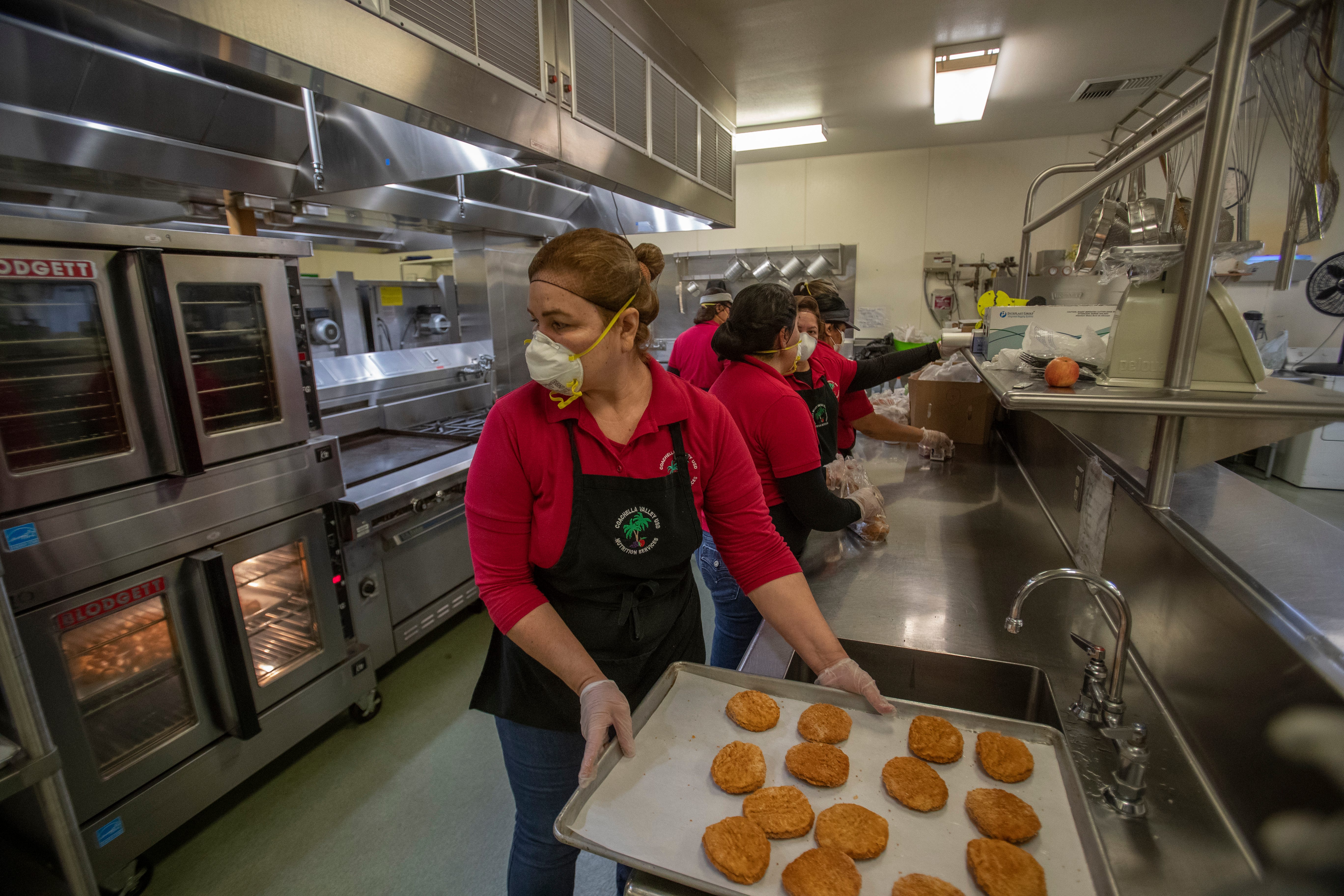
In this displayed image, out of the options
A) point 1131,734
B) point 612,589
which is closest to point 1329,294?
point 1131,734

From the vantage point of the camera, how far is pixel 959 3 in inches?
112

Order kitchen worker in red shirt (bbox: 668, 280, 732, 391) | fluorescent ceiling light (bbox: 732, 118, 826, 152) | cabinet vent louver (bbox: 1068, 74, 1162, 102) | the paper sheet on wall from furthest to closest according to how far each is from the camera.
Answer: the paper sheet on wall
fluorescent ceiling light (bbox: 732, 118, 826, 152)
cabinet vent louver (bbox: 1068, 74, 1162, 102)
kitchen worker in red shirt (bbox: 668, 280, 732, 391)

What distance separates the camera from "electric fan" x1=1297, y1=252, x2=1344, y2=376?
2457 millimetres

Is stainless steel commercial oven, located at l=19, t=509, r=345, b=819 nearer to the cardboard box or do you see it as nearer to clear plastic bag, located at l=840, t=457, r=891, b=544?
clear plastic bag, located at l=840, t=457, r=891, b=544

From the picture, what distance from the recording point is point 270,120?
2279mm

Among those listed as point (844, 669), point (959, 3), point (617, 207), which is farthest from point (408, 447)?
point (959, 3)

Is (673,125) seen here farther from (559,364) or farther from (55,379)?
(55,379)

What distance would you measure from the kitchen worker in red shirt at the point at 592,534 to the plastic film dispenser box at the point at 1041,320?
3.55 ft

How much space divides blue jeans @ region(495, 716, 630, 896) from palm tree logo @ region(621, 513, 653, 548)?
0.44 metres

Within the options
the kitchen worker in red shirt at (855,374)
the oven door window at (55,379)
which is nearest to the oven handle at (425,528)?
the oven door window at (55,379)

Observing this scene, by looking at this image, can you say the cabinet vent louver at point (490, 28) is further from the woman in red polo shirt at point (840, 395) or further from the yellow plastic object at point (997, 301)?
the yellow plastic object at point (997, 301)

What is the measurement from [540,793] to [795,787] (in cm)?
59

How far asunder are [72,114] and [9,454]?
111 cm

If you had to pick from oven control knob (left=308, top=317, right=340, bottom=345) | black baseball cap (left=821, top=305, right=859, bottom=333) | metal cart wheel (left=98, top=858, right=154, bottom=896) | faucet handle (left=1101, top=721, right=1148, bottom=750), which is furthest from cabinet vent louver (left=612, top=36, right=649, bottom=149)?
oven control knob (left=308, top=317, right=340, bottom=345)
